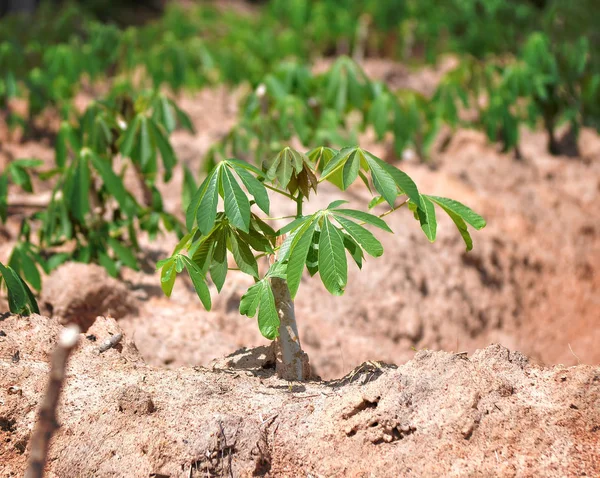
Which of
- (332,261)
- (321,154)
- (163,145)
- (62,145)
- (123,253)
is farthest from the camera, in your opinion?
(62,145)

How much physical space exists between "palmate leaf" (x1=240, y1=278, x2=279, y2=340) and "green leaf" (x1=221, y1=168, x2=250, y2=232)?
0.53 feet

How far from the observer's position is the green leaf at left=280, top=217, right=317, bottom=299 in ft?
4.91

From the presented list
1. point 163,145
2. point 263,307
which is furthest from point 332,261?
point 163,145

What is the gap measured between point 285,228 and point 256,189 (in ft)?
0.42

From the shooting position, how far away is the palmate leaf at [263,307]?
160 centimetres

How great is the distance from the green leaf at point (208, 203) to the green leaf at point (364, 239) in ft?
0.96

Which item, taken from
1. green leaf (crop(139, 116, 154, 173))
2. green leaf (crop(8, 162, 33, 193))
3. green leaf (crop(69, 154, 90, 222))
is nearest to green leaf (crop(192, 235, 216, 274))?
green leaf (crop(69, 154, 90, 222))

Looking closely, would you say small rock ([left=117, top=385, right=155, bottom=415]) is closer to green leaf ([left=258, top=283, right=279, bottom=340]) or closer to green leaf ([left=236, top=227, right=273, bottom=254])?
green leaf ([left=258, top=283, right=279, bottom=340])

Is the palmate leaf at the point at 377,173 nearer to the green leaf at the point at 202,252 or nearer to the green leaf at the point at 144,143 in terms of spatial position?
the green leaf at the point at 202,252

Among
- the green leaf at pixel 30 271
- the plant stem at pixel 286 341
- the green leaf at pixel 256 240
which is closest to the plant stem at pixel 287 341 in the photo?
the plant stem at pixel 286 341

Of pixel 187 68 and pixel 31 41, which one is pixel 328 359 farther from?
pixel 31 41

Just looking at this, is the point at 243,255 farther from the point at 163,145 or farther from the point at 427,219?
the point at 163,145

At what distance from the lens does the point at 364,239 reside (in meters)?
1.54

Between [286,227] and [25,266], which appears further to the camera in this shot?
[25,266]
